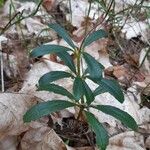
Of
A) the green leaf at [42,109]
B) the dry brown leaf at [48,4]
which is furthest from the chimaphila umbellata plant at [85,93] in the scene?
the dry brown leaf at [48,4]

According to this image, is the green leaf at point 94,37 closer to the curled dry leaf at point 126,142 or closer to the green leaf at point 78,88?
the green leaf at point 78,88

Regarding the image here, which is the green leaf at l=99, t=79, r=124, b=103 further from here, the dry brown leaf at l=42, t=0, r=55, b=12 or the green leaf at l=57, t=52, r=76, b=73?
the dry brown leaf at l=42, t=0, r=55, b=12

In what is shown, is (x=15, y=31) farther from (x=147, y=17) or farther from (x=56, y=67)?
(x=147, y=17)

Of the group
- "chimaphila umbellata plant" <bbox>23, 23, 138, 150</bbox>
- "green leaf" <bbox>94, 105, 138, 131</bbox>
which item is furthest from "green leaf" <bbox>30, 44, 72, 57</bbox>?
"green leaf" <bbox>94, 105, 138, 131</bbox>

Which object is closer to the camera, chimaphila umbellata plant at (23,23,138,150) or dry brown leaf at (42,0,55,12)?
A: chimaphila umbellata plant at (23,23,138,150)

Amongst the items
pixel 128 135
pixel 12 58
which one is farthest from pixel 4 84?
→ pixel 128 135
